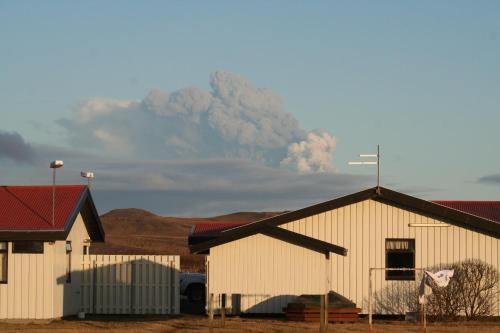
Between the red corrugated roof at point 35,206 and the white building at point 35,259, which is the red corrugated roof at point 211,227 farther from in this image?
the white building at point 35,259

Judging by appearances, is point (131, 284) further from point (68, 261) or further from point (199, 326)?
point (199, 326)

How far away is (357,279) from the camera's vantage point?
3083cm

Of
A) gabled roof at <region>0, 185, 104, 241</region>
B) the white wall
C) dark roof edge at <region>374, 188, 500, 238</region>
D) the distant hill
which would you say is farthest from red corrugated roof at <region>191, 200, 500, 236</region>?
the distant hill

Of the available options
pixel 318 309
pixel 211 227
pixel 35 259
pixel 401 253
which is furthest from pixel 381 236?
pixel 35 259

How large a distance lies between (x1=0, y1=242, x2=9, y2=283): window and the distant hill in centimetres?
5991

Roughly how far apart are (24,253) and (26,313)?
1.70 m

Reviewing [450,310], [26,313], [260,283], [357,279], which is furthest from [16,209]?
[450,310]

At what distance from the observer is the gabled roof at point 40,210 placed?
2811 centimetres

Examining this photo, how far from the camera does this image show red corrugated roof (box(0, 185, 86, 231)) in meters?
28.4

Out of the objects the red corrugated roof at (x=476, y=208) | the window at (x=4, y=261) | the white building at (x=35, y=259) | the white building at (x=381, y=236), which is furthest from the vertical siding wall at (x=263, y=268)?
the red corrugated roof at (x=476, y=208)

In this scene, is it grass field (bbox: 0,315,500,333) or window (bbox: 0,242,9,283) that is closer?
grass field (bbox: 0,315,500,333)

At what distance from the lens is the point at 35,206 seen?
2997 centimetres

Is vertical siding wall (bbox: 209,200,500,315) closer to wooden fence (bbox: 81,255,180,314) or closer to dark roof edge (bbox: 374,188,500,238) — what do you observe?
dark roof edge (bbox: 374,188,500,238)

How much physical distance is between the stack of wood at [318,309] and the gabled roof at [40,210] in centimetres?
700
